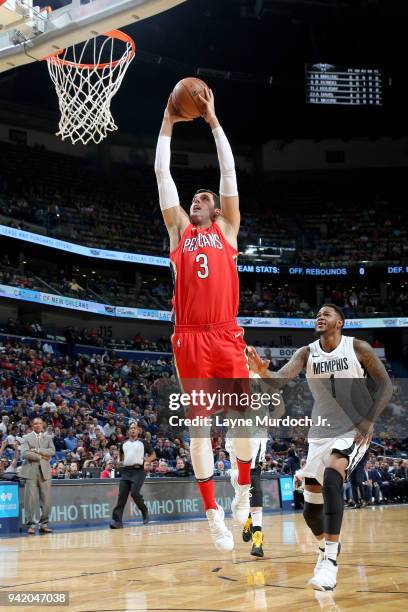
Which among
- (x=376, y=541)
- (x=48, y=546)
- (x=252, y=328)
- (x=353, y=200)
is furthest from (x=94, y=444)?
(x=353, y=200)

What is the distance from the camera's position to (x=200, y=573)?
6055 millimetres

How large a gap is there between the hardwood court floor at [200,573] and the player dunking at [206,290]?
54cm

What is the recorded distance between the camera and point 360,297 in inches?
1406

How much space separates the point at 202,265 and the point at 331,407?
1.42 metres

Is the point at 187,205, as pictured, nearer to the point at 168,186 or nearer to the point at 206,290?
the point at 168,186

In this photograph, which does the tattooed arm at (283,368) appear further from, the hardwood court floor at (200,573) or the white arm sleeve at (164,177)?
the hardwood court floor at (200,573)

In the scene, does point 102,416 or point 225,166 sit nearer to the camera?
point 225,166

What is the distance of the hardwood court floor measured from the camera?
4539 millimetres

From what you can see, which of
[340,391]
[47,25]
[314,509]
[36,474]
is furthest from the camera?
[36,474]

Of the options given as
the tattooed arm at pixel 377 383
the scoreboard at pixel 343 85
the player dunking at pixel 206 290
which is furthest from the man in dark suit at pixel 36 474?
the scoreboard at pixel 343 85

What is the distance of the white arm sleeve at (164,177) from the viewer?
5.69m

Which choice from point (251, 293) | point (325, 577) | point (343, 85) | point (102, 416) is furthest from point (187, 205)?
point (325, 577)

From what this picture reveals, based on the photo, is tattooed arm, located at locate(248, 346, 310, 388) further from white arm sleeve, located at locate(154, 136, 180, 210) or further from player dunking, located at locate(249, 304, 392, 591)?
white arm sleeve, located at locate(154, 136, 180, 210)

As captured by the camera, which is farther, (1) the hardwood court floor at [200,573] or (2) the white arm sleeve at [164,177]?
(2) the white arm sleeve at [164,177]
